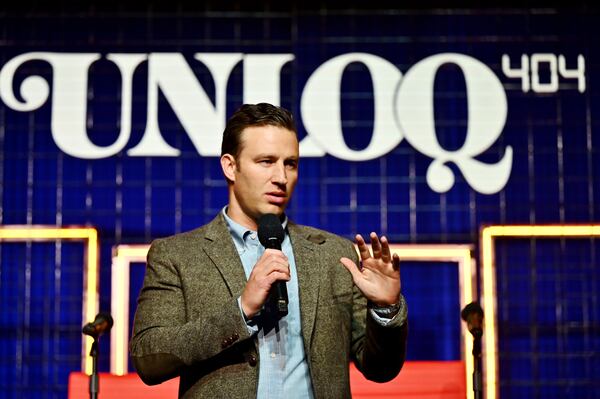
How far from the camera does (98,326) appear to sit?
3.07 m

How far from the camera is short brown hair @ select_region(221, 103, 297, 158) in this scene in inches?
84.4

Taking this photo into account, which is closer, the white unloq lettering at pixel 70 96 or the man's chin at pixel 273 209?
the man's chin at pixel 273 209

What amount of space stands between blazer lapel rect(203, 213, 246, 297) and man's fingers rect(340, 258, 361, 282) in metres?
0.23

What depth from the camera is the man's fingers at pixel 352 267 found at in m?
2.00

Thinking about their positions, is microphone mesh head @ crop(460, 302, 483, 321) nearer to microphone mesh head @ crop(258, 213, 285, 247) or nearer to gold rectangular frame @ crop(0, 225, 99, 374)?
microphone mesh head @ crop(258, 213, 285, 247)

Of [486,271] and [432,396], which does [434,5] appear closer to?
[486,271]

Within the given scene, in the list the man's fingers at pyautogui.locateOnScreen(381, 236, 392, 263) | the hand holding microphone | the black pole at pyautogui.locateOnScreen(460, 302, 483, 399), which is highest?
the man's fingers at pyautogui.locateOnScreen(381, 236, 392, 263)

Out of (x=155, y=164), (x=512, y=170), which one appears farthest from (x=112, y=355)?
(x=512, y=170)

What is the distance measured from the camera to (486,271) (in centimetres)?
391

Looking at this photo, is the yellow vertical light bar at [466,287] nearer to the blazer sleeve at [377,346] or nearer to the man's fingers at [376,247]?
the blazer sleeve at [377,346]

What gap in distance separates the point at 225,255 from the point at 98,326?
1.15 m

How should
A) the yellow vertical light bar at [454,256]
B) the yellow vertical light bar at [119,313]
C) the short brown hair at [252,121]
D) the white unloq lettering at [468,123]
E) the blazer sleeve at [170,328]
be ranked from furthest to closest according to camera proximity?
the white unloq lettering at [468,123] < the yellow vertical light bar at [454,256] < the yellow vertical light bar at [119,313] < the short brown hair at [252,121] < the blazer sleeve at [170,328]

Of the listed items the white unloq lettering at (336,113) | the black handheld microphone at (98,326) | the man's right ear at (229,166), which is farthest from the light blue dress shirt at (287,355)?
the white unloq lettering at (336,113)

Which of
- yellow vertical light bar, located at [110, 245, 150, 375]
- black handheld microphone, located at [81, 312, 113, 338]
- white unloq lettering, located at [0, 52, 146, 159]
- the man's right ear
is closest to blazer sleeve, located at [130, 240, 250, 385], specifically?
the man's right ear
